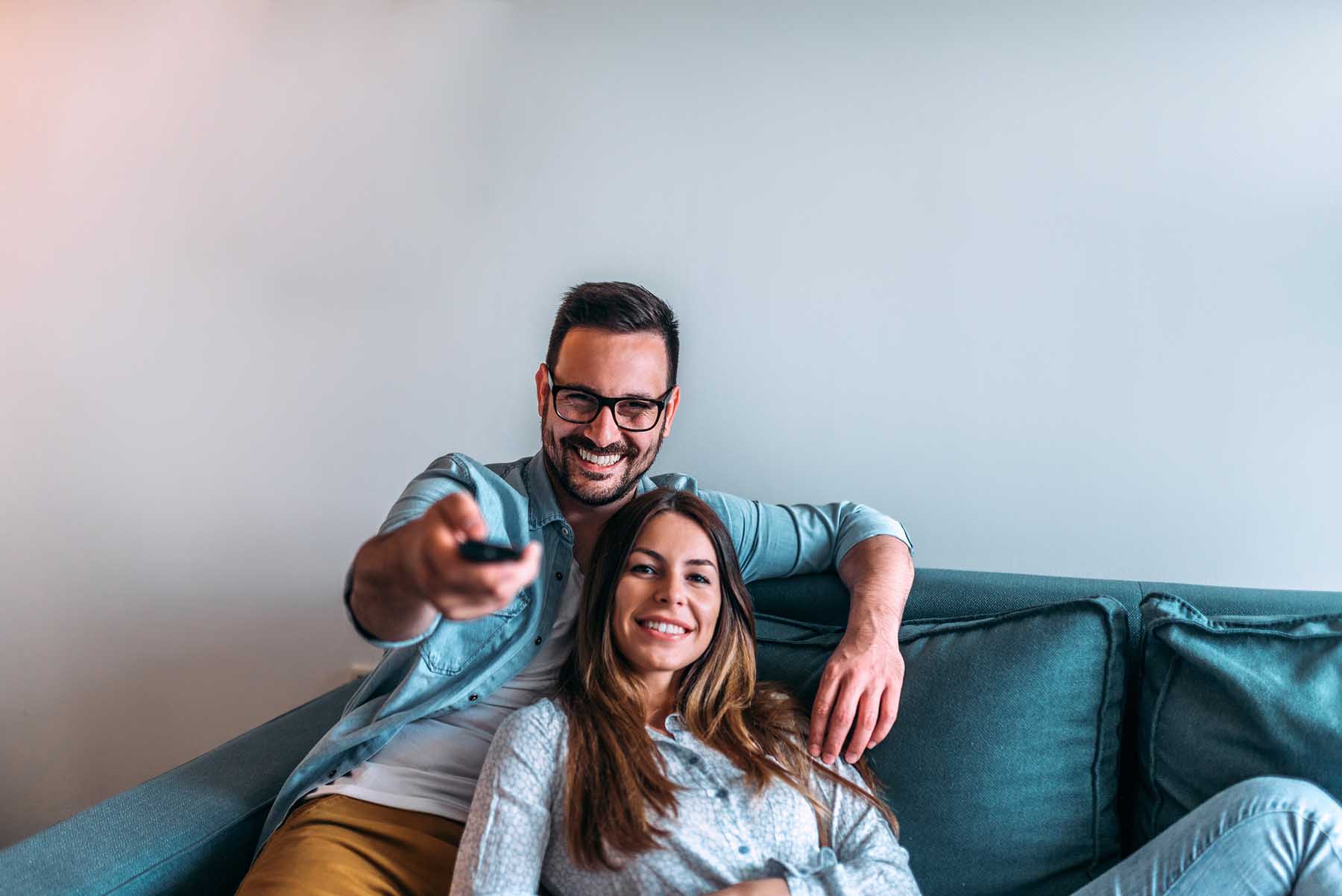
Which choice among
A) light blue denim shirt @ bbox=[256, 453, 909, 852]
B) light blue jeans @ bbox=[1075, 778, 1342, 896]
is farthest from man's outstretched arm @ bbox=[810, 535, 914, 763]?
light blue jeans @ bbox=[1075, 778, 1342, 896]

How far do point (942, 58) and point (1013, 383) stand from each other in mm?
606

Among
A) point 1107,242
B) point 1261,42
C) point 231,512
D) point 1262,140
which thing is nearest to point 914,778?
point 1107,242

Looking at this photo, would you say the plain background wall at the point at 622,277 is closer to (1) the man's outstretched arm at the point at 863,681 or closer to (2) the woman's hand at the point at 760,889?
(1) the man's outstretched arm at the point at 863,681

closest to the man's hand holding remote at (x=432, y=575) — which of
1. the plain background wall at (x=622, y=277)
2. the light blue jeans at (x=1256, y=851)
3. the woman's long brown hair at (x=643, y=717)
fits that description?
the woman's long brown hair at (x=643, y=717)

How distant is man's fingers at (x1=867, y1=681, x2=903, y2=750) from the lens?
50.5 inches

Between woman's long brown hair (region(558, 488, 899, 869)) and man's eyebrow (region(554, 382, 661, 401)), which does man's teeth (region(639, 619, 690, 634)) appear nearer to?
woman's long brown hair (region(558, 488, 899, 869))

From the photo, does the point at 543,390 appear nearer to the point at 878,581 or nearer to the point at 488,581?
the point at 878,581

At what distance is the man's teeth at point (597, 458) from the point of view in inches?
58.2

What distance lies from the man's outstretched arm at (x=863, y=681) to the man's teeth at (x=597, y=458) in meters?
0.43

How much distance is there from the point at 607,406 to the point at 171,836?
2.74 ft

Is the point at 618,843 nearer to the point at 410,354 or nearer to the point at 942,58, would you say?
the point at 410,354

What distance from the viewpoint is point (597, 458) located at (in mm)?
1478

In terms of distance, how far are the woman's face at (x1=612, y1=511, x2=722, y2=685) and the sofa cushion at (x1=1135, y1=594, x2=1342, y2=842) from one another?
612 mm

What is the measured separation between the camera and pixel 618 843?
1.13 meters
